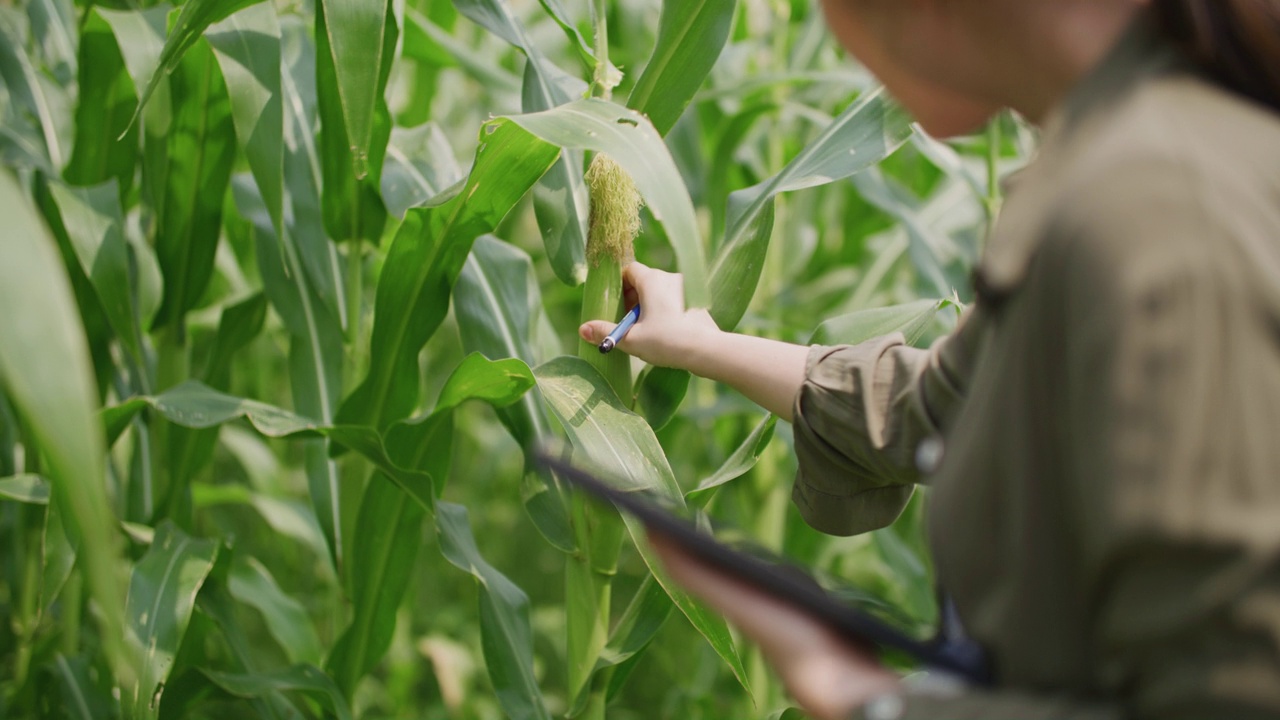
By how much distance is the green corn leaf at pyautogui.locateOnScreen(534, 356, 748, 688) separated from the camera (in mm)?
789

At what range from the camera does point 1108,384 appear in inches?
15.6

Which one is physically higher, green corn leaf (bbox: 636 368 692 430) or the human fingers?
the human fingers

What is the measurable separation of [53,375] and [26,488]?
69 cm

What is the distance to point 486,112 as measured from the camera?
6.61 ft

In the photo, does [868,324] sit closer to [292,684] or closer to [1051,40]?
[1051,40]

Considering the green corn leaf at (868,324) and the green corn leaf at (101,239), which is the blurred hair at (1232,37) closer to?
the green corn leaf at (868,324)

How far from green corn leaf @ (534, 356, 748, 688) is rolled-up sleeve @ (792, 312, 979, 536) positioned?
110 millimetres

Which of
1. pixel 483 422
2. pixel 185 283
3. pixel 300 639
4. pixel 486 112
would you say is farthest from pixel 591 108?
pixel 483 422

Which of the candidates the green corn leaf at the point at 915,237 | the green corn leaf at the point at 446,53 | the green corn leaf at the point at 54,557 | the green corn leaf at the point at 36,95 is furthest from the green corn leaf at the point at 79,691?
the green corn leaf at the point at 915,237

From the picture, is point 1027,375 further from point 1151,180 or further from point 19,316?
point 19,316

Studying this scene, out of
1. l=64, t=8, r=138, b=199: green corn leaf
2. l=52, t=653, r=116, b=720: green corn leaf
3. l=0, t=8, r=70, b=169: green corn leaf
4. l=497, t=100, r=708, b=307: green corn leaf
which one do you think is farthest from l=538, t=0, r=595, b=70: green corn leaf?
l=52, t=653, r=116, b=720: green corn leaf

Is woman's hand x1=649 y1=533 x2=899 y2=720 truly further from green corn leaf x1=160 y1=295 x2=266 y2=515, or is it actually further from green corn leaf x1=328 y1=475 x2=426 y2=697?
green corn leaf x1=160 y1=295 x2=266 y2=515

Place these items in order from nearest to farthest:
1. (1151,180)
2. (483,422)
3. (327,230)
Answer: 1. (1151,180)
2. (327,230)
3. (483,422)

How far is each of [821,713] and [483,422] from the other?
1.95 m
